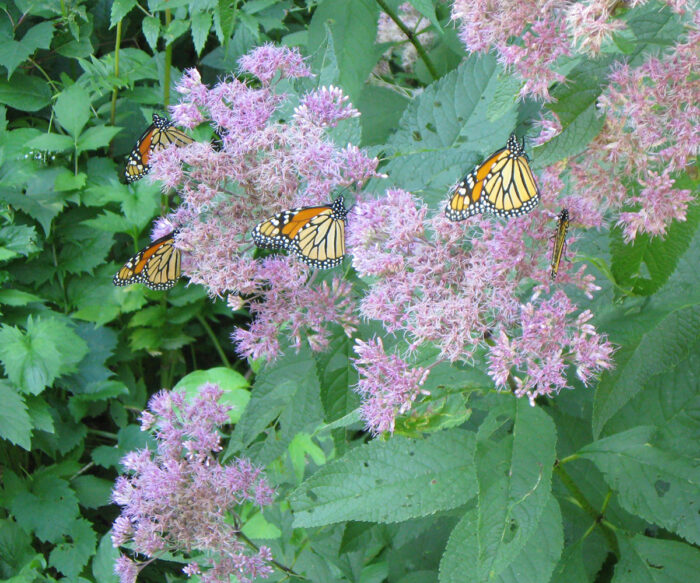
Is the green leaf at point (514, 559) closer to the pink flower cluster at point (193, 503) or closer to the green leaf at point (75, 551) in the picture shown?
the pink flower cluster at point (193, 503)

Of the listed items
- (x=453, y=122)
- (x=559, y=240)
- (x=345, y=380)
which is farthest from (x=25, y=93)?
(x=559, y=240)

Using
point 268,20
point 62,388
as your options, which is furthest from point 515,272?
point 62,388

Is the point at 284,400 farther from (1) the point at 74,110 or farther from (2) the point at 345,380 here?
(1) the point at 74,110

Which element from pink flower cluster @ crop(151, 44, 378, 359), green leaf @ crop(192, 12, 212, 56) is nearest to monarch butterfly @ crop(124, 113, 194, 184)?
pink flower cluster @ crop(151, 44, 378, 359)

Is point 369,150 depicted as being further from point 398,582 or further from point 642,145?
point 398,582

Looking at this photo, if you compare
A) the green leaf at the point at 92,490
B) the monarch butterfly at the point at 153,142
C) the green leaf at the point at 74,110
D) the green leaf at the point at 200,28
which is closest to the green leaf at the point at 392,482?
the monarch butterfly at the point at 153,142
